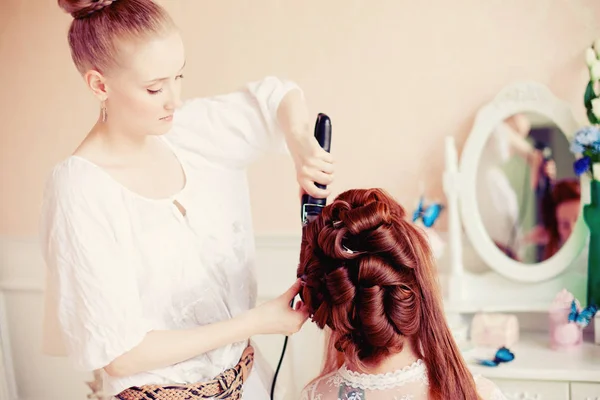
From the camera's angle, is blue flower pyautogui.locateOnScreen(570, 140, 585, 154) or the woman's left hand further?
blue flower pyautogui.locateOnScreen(570, 140, 585, 154)

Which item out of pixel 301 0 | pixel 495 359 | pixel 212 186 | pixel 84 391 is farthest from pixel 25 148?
pixel 495 359

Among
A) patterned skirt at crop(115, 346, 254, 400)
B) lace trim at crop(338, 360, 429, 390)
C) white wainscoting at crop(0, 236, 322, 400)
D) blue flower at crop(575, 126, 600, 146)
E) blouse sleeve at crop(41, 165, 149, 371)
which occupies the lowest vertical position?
white wainscoting at crop(0, 236, 322, 400)

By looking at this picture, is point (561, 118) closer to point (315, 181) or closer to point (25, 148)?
point (315, 181)

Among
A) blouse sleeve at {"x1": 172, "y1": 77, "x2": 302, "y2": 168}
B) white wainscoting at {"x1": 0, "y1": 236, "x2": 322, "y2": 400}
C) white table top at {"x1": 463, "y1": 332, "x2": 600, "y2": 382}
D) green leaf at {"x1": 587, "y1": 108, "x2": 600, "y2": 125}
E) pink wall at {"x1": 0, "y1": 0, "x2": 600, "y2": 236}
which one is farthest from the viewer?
white wainscoting at {"x1": 0, "y1": 236, "x2": 322, "y2": 400}

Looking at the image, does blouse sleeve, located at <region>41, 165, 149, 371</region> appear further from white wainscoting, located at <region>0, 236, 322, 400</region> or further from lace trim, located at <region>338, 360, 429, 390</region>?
white wainscoting, located at <region>0, 236, 322, 400</region>

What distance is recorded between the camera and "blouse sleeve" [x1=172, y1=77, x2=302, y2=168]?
145cm

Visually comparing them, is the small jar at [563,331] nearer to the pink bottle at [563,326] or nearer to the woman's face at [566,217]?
the pink bottle at [563,326]

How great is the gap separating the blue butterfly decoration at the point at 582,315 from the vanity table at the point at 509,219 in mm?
92

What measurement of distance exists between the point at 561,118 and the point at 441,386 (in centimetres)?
108

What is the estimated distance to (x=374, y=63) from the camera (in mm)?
2158

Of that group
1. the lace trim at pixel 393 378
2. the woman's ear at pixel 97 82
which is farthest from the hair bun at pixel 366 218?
the woman's ear at pixel 97 82

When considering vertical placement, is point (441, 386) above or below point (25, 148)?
below

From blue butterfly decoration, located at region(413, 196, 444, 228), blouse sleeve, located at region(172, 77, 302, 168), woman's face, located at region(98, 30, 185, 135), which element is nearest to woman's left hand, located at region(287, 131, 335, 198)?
blouse sleeve, located at region(172, 77, 302, 168)

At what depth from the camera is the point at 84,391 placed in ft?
8.55
